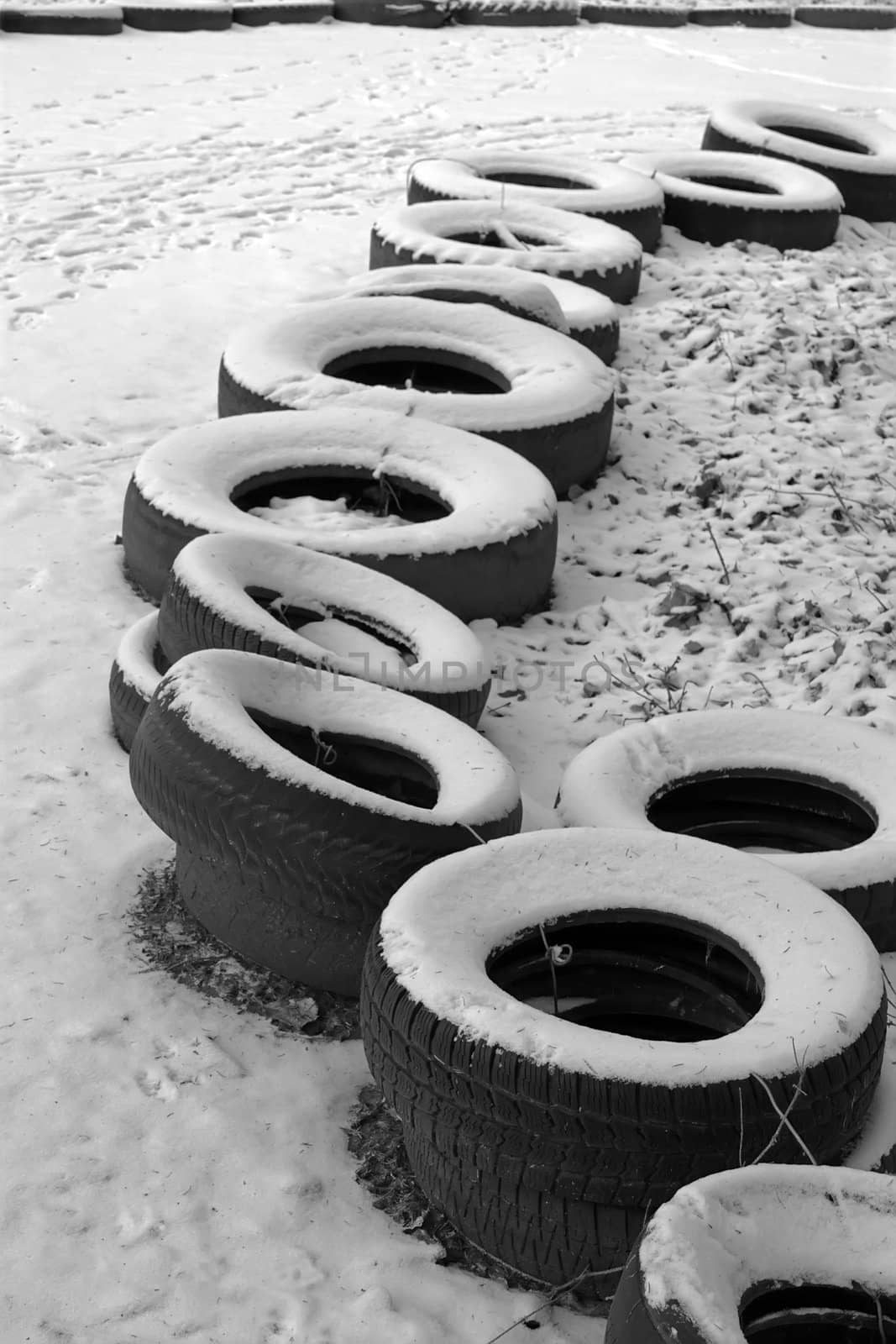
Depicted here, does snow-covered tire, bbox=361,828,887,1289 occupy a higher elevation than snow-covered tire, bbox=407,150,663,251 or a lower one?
lower

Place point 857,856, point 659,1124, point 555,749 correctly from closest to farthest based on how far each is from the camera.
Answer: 1. point 659,1124
2. point 857,856
3. point 555,749

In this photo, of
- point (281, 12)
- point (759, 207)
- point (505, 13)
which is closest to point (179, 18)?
point (281, 12)

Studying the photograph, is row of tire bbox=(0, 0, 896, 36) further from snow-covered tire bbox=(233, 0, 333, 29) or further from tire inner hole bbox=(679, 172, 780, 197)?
tire inner hole bbox=(679, 172, 780, 197)

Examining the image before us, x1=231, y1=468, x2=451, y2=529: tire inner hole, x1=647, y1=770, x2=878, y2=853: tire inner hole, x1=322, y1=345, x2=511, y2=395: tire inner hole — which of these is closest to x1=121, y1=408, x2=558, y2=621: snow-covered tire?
x1=231, y1=468, x2=451, y2=529: tire inner hole

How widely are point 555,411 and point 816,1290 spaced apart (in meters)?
3.60

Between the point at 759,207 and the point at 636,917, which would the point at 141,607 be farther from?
the point at 759,207

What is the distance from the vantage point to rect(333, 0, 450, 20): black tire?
13.2 meters

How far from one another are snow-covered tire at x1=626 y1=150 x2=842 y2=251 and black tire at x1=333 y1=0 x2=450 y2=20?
19.5 ft

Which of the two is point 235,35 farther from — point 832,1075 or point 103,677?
point 832,1075

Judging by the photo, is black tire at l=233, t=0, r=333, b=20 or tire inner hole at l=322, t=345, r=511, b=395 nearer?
tire inner hole at l=322, t=345, r=511, b=395

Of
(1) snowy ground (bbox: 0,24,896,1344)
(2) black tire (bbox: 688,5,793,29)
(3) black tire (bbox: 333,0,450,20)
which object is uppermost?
(2) black tire (bbox: 688,5,793,29)

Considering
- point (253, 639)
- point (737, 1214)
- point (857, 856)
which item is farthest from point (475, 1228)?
point (253, 639)

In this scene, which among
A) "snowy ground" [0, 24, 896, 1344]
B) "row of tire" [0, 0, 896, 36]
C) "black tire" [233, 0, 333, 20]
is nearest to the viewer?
"snowy ground" [0, 24, 896, 1344]

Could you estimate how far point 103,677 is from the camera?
4055 mm
